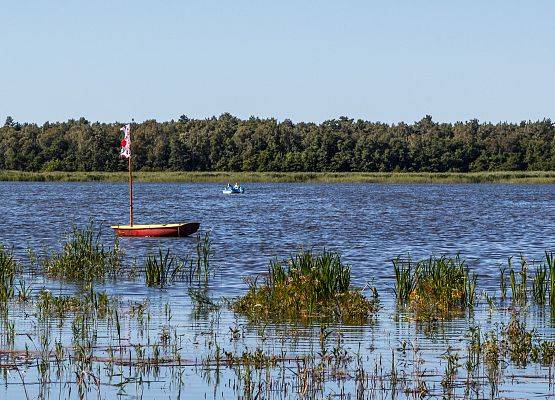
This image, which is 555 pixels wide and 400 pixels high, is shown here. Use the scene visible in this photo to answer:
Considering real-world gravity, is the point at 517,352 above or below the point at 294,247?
above

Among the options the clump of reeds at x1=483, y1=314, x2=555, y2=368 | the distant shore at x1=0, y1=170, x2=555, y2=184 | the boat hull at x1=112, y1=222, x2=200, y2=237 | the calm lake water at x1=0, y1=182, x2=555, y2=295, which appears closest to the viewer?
the clump of reeds at x1=483, y1=314, x2=555, y2=368

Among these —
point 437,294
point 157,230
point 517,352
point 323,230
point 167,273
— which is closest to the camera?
point 517,352

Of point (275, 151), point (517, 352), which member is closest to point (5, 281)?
point (517, 352)

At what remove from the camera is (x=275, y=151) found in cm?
17875

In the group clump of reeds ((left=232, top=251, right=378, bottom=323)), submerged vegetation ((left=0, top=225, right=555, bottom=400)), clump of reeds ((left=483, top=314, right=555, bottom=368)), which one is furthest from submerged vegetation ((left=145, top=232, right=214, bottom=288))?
clump of reeds ((left=483, top=314, right=555, bottom=368))

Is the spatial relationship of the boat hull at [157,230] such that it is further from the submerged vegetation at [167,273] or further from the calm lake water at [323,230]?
the submerged vegetation at [167,273]

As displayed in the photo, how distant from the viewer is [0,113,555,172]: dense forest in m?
175

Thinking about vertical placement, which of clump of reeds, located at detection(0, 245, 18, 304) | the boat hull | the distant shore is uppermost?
clump of reeds, located at detection(0, 245, 18, 304)

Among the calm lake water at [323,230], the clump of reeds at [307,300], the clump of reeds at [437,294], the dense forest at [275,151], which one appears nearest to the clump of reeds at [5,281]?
the clump of reeds at [307,300]

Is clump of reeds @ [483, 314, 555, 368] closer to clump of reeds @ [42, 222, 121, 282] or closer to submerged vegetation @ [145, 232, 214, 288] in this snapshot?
submerged vegetation @ [145, 232, 214, 288]

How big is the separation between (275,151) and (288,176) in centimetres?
1012

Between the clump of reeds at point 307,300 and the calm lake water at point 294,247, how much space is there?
0.51 m

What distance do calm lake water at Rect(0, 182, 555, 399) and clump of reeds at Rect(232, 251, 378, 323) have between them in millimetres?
512

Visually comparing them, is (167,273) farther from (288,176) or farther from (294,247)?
(288,176)
